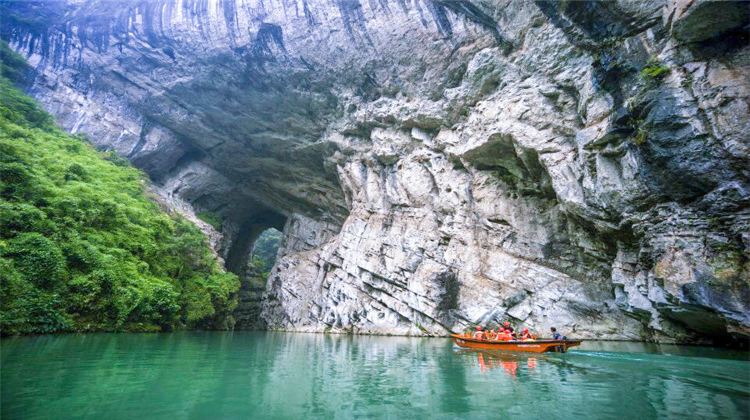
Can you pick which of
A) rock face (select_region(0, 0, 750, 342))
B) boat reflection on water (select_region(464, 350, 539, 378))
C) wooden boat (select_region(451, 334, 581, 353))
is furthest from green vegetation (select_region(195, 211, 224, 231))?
boat reflection on water (select_region(464, 350, 539, 378))

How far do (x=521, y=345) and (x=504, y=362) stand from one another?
2472mm

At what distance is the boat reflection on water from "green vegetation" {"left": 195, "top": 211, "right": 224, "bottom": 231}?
1031 inches

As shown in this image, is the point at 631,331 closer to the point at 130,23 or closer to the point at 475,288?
the point at 475,288

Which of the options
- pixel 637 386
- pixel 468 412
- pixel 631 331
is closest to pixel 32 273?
pixel 468 412

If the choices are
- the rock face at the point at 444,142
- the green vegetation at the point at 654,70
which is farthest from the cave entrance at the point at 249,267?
the green vegetation at the point at 654,70

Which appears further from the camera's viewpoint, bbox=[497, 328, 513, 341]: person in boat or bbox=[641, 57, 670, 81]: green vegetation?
bbox=[497, 328, 513, 341]: person in boat

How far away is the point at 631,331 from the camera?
52.9 ft

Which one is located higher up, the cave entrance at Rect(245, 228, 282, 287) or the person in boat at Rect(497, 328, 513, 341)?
the cave entrance at Rect(245, 228, 282, 287)

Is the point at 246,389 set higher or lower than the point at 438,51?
lower

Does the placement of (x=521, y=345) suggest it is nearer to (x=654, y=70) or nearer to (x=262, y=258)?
(x=654, y=70)

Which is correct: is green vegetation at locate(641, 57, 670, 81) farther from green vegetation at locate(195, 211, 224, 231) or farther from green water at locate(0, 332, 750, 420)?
green vegetation at locate(195, 211, 224, 231)

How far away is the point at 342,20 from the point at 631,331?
22.6 metres

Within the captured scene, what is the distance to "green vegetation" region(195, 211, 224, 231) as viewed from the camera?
106ft

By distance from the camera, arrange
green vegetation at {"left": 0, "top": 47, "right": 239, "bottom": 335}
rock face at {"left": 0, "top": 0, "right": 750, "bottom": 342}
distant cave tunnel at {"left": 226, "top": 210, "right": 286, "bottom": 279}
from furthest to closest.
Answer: distant cave tunnel at {"left": 226, "top": 210, "right": 286, "bottom": 279} < green vegetation at {"left": 0, "top": 47, "right": 239, "bottom": 335} < rock face at {"left": 0, "top": 0, "right": 750, "bottom": 342}
